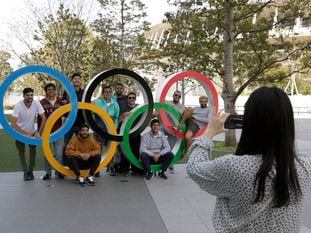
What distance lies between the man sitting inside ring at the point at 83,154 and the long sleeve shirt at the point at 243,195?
5.84 m

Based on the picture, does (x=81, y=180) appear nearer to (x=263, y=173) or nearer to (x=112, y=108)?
(x=112, y=108)

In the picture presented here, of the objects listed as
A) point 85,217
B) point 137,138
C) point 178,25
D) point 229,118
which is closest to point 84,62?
point 178,25

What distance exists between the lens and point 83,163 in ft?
25.2

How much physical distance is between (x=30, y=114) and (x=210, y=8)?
7.16 meters

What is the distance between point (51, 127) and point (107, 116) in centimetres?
110

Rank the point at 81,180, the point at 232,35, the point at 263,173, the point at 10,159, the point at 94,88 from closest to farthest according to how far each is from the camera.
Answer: the point at 263,173 → the point at 81,180 → the point at 94,88 → the point at 10,159 → the point at 232,35

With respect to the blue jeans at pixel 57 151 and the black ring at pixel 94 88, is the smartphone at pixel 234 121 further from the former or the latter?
the blue jeans at pixel 57 151

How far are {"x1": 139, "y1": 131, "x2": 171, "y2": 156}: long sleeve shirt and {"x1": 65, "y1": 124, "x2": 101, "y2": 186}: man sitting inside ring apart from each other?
0.95 m

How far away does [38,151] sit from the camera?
483 inches

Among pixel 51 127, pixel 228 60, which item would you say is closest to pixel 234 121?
pixel 51 127

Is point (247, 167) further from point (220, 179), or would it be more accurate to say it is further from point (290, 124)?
point (290, 124)

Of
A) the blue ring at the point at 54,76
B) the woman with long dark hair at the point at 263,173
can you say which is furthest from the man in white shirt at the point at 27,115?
the woman with long dark hair at the point at 263,173

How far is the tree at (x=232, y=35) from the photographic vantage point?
12.2 metres

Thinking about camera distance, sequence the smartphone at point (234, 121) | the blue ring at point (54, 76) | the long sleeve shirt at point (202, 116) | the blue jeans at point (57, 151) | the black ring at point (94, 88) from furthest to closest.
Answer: the long sleeve shirt at point (202, 116) < the blue jeans at point (57, 151) < the black ring at point (94, 88) < the blue ring at point (54, 76) < the smartphone at point (234, 121)
